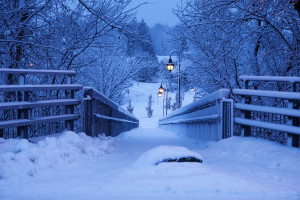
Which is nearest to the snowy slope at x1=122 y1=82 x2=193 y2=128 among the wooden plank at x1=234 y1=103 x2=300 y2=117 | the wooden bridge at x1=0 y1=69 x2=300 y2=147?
the wooden bridge at x1=0 y1=69 x2=300 y2=147

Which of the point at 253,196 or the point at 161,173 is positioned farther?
the point at 161,173

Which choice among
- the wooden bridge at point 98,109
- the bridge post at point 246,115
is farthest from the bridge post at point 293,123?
the bridge post at point 246,115

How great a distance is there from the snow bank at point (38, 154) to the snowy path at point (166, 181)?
0.12m

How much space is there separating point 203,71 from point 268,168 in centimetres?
885

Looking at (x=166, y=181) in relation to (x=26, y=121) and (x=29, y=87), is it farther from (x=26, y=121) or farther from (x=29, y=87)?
(x=29, y=87)

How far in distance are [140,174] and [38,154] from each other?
1.48m

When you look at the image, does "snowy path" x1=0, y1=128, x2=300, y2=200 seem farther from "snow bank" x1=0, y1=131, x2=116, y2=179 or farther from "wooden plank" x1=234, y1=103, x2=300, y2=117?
"wooden plank" x1=234, y1=103, x2=300, y2=117

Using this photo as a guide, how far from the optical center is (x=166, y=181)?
3.88 meters

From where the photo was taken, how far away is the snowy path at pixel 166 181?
139 inches

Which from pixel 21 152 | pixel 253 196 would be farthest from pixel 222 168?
pixel 21 152

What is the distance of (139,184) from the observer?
3.84 metres

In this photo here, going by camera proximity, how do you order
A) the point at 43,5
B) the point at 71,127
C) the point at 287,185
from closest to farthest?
the point at 287,185, the point at 71,127, the point at 43,5

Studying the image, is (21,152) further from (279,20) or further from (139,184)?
(279,20)

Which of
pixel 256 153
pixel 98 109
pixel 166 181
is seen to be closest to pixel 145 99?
pixel 98 109
